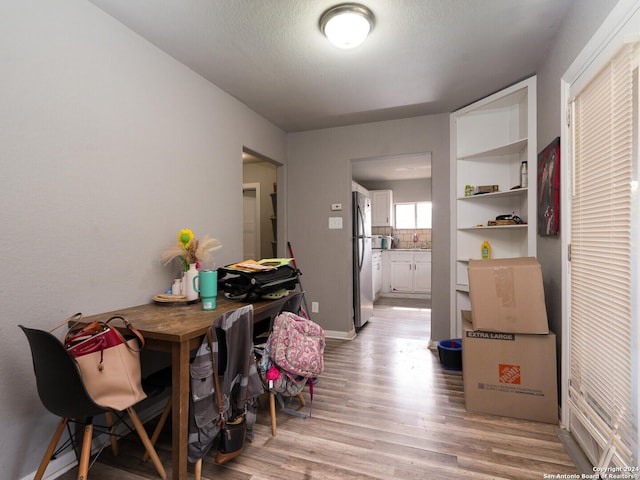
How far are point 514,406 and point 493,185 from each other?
207cm

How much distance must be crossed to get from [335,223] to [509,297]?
7.04 feet

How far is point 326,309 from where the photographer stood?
3.90 m

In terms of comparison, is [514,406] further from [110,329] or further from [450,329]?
[110,329]

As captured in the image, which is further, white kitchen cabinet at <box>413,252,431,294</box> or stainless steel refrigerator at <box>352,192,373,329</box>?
white kitchen cabinet at <box>413,252,431,294</box>

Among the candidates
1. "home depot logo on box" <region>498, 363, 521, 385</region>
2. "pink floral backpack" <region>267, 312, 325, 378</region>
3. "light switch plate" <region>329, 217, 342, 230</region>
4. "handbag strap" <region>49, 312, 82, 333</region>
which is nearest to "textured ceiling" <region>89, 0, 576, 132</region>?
"light switch plate" <region>329, 217, 342, 230</region>

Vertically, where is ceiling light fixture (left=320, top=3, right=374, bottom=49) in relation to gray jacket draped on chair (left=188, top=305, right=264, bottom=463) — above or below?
above

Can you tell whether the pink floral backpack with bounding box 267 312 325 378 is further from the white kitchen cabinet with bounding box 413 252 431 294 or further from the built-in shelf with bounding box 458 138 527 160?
the white kitchen cabinet with bounding box 413 252 431 294

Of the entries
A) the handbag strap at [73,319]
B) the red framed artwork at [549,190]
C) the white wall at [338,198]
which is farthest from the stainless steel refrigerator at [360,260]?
the handbag strap at [73,319]

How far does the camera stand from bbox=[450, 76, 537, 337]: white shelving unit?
9.86ft

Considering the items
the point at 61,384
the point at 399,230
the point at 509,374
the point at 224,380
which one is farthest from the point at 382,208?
the point at 61,384

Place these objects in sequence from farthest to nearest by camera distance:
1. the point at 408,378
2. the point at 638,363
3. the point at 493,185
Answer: the point at 493,185 < the point at 408,378 < the point at 638,363

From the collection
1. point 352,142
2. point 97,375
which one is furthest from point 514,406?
point 352,142

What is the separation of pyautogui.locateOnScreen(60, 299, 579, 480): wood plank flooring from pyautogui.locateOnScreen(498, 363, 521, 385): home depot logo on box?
25 cm

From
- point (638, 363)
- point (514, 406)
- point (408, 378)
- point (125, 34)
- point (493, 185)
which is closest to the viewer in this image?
point (638, 363)
